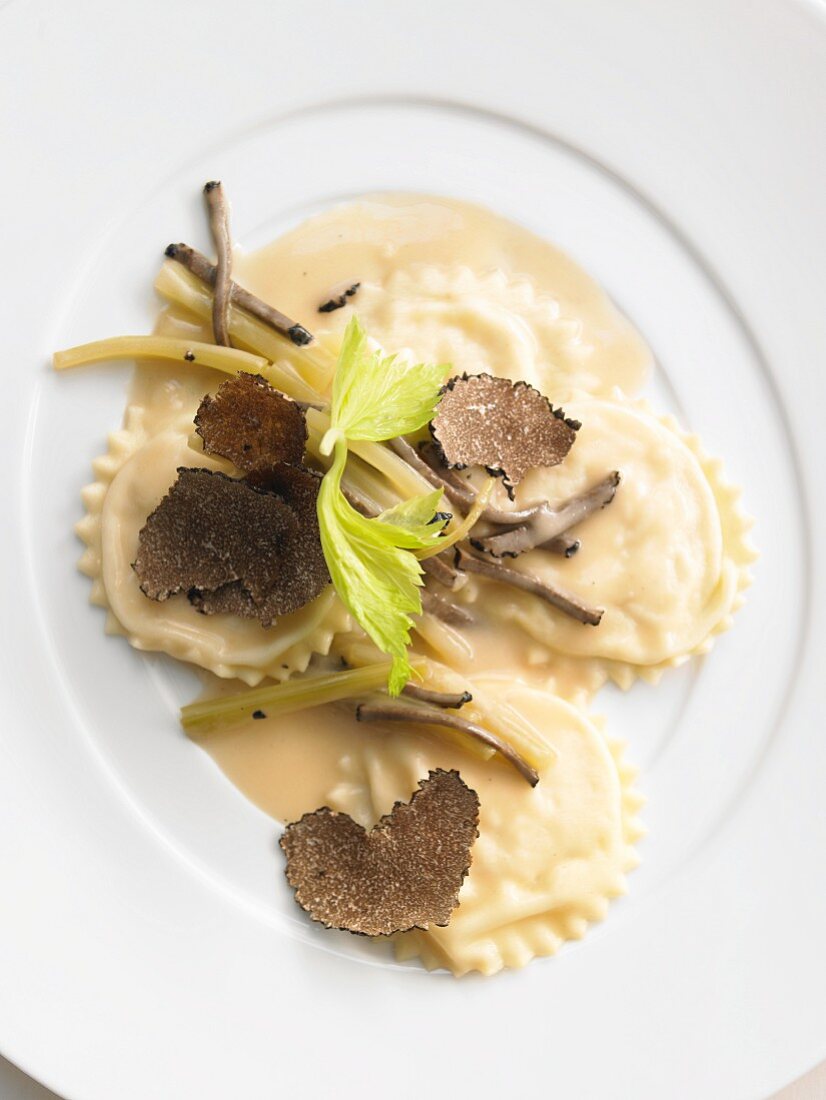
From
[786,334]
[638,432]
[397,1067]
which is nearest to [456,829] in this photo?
[397,1067]

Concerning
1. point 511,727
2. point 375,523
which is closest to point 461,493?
point 375,523

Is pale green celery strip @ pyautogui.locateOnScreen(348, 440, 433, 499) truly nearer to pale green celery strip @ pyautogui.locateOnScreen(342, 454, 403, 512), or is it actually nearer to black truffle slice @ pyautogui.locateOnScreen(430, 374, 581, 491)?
pale green celery strip @ pyautogui.locateOnScreen(342, 454, 403, 512)

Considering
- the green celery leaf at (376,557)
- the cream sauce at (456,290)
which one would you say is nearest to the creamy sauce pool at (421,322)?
the cream sauce at (456,290)

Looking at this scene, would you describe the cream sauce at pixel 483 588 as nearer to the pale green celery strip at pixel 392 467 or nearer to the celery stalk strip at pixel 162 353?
the celery stalk strip at pixel 162 353

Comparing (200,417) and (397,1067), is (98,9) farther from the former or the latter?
(397,1067)

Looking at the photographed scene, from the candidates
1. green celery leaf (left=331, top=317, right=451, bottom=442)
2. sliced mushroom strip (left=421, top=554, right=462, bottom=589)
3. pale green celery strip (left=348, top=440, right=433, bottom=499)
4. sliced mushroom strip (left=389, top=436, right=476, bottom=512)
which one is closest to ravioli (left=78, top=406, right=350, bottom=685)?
sliced mushroom strip (left=421, top=554, right=462, bottom=589)

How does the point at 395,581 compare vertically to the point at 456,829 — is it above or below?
above
